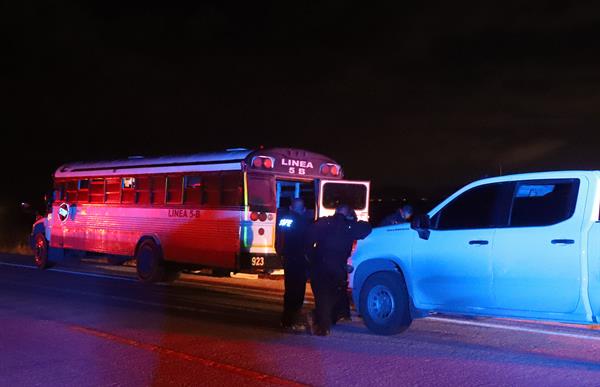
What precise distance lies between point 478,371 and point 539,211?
1.83 m

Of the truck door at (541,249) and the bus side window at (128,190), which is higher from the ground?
the bus side window at (128,190)

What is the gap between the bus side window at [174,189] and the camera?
14.9m

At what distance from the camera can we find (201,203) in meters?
14.4

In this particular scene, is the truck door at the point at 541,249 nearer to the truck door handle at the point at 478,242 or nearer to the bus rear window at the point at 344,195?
the truck door handle at the point at 478,242

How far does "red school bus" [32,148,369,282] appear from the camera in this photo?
44.5ft

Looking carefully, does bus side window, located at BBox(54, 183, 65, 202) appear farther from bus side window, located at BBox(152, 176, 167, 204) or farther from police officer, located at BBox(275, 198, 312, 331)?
police officer, located at BBox(275, 198, 312, 331)

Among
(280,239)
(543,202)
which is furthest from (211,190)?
(543,202)

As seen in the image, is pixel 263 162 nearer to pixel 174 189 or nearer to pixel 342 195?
pixel 342 195

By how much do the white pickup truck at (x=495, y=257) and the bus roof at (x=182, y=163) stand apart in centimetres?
502

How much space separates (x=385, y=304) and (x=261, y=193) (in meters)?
5.25

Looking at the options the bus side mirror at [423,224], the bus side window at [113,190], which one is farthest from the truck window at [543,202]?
the bus side window at [113,190]

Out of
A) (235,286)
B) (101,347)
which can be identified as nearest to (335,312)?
(101,347)

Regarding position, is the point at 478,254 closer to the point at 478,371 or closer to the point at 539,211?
the point at 539,211

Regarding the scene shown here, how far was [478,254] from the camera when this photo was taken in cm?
780
